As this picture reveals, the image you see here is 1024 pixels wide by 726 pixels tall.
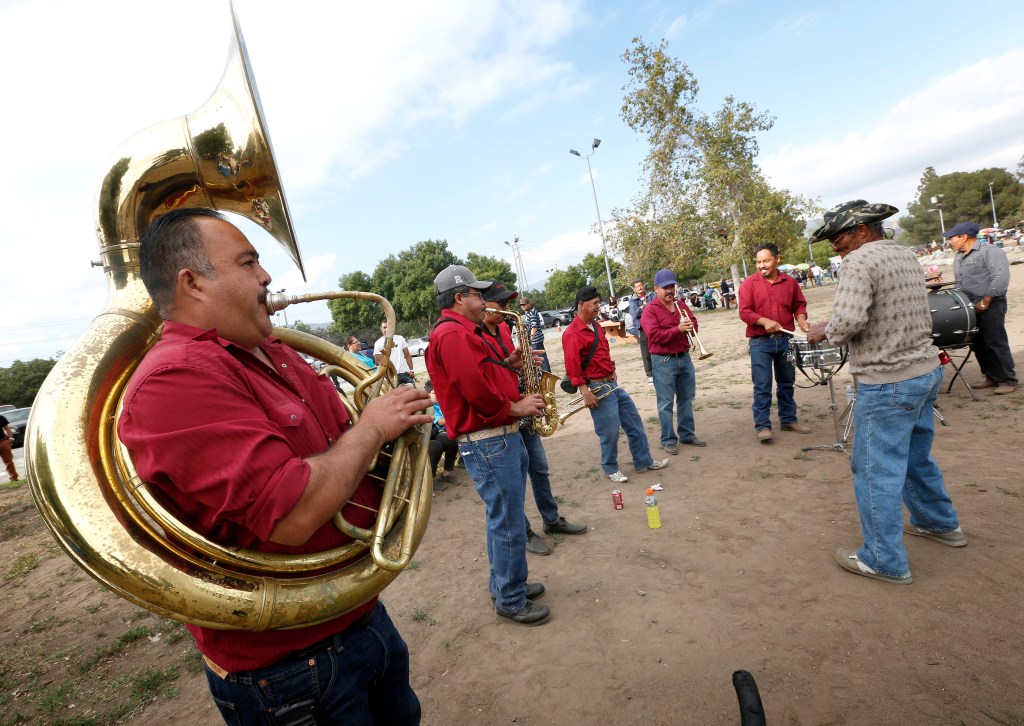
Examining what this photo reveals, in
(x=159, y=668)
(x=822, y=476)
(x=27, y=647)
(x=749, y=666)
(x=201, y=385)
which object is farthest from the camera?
(x=822, y=476)

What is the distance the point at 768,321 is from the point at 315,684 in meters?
5.62

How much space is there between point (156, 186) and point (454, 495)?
16.1 feet

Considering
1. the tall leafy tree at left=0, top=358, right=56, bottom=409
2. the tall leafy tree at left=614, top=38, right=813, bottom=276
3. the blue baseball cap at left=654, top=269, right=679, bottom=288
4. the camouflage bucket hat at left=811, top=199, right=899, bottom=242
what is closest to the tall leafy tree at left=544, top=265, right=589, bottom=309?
the tall leafy tree at left=614, top=38, right=813, bottom=276

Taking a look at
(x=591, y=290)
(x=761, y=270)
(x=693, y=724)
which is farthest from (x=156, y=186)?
(x=761, y=270)

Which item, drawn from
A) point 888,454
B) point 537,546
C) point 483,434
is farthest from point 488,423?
point 888,454

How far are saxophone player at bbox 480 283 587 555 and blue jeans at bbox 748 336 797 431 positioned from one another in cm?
280

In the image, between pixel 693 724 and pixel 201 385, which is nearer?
Answer: pixel 201 385

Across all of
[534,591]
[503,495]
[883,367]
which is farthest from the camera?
[534,591]

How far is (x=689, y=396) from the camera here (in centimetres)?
611

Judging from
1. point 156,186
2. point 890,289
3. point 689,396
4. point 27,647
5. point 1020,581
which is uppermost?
point 156,186

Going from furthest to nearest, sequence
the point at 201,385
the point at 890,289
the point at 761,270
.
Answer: the point at 761,270 → the point at 890,289 → the point at 201,385

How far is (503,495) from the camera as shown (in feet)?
10.3

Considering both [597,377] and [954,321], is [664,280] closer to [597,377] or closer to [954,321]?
[597,377]

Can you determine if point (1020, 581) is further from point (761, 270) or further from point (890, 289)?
point (761, 270)
